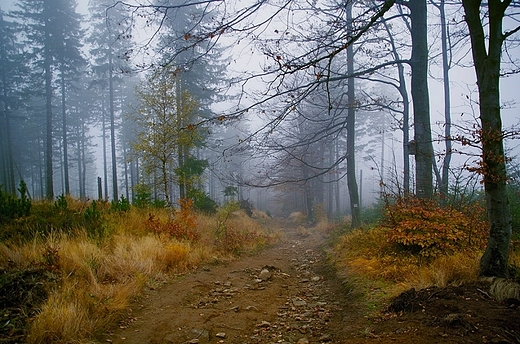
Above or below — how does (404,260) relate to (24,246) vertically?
below

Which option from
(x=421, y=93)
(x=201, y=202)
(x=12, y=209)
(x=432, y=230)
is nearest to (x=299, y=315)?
(x=432, y=230)

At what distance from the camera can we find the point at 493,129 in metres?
3.46

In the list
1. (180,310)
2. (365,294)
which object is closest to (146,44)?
(180,310)

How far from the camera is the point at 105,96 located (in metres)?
31.1

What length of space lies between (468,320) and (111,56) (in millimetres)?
27216

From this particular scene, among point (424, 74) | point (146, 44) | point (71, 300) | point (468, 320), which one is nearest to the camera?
point (468, 320)

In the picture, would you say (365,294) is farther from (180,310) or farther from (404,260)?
(180,310)

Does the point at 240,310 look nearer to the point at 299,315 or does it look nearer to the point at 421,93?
the point at 299,315

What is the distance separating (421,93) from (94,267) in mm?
7674

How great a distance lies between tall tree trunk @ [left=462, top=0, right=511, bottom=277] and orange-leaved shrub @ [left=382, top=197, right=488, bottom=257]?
1469mm

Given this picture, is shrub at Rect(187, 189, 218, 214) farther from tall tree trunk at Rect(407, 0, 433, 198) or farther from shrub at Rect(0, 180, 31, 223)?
tall tree trunk at Rect(407, 0, 433, 198)

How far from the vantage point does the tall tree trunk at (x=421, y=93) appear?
6.94 metres

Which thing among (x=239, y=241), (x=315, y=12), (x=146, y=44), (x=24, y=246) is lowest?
(x=239, y=241)

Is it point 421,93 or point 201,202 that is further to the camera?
point 201,202
